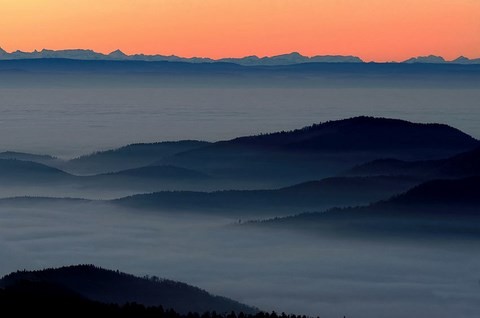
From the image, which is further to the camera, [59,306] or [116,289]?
[116,289]

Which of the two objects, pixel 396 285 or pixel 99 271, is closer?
pixel 99 271

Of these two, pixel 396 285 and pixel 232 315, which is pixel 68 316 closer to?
pixel 232 315

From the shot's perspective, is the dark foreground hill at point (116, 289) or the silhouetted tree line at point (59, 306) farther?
the dark foreground hill at point (116, 289)

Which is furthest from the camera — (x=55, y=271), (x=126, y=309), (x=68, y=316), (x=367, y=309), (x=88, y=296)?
(x=367, y=309)

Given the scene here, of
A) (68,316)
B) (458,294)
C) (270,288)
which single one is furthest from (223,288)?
(68,316)

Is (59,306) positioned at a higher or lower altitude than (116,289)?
higher

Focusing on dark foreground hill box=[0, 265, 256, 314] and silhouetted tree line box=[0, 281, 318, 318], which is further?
dark foreground hill box=[0, 265, 256, 314]

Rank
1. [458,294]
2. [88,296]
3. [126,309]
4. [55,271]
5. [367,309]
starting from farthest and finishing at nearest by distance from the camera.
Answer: [458,294] < [367,309] < [55,271] < [88,296] < [126,309]
